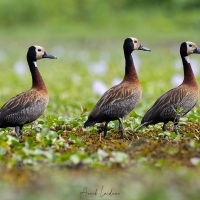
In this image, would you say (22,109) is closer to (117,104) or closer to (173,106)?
(117,104)

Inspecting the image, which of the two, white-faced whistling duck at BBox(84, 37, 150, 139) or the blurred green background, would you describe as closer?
the blurred green background

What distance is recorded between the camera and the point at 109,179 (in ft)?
20.5

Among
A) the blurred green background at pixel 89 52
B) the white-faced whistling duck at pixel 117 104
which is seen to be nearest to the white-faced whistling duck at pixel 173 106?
the white-faced whistling duck at pixel 117 104

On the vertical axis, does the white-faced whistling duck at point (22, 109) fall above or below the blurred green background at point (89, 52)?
above

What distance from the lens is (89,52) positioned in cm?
2725

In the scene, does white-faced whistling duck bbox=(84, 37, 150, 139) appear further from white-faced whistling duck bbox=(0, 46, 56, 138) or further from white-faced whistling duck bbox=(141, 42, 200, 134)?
white-faced whistling duck bbox=(0, 46, 56, 138)

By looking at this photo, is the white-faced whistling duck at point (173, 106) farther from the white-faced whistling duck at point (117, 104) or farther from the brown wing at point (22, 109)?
the brown wing at point (22, 109)

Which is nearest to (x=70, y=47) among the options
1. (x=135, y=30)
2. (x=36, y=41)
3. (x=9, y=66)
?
(x=36, y=41)

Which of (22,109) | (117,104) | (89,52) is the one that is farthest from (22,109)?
(89,52)

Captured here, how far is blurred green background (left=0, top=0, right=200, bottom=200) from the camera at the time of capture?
611 cm

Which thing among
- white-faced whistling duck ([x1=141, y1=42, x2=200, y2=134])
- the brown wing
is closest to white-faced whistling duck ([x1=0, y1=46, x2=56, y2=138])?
the brown wing

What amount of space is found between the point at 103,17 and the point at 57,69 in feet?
46.9

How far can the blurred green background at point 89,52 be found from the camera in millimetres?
6109

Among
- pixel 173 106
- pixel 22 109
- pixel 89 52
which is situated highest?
pixel 22 109
